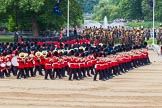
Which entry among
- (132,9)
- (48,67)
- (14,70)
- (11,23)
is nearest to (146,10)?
(132,9)

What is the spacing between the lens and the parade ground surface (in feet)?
80.1

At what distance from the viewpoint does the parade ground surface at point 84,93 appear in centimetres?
2441

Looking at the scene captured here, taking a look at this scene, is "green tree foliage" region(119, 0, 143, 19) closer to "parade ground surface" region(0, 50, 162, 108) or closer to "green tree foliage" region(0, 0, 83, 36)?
"green tree foliage" region(0, 0, 83, 36)

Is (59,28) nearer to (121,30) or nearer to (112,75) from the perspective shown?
(121,30)

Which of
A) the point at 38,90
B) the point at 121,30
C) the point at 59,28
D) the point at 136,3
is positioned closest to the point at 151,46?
the point at 121,30

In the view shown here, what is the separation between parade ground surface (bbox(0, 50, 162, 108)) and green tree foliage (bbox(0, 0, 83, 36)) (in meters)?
29.1

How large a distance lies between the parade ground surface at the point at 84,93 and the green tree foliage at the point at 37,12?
29.1 meters

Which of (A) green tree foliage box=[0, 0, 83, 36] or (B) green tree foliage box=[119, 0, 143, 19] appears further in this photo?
(B) green tree foliage box=[119, 0, 143, 19]

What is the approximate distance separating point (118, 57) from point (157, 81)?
452cm

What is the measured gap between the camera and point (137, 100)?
83.4 ft

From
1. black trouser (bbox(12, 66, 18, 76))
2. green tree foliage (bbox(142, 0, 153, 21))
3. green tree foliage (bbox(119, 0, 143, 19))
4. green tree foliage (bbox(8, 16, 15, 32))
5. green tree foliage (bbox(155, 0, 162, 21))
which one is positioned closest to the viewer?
black trouser (bbox(12, 66, 18, 76))

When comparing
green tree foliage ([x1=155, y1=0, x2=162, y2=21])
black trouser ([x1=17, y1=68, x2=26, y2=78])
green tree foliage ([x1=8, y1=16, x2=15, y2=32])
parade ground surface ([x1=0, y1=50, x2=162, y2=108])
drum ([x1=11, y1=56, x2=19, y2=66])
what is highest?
green tree foliage ([x1=155, y1=0, x2=162, y2=21])

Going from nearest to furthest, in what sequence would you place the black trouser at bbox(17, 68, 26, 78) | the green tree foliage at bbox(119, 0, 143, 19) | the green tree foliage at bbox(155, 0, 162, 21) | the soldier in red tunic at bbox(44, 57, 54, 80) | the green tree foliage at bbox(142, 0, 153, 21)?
the soldier in red tunic at bbox(44, 57, 54, 80) → the black trouser at bbox(17, 68, 26, 78) → the green tree foliage at bbox(155, 0, 162, 21) → the green tree foliage at bbox(142, 0, 153, 21) → the green tree foliage at bbox(119, 0, 143, 19)

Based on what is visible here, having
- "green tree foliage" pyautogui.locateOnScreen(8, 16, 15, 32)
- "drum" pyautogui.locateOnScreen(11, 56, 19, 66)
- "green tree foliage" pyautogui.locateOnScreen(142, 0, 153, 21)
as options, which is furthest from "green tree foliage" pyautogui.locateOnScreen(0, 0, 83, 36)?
"green tree foliage" pyautogui.locateOnScreen(142, 0, 153, 21)
